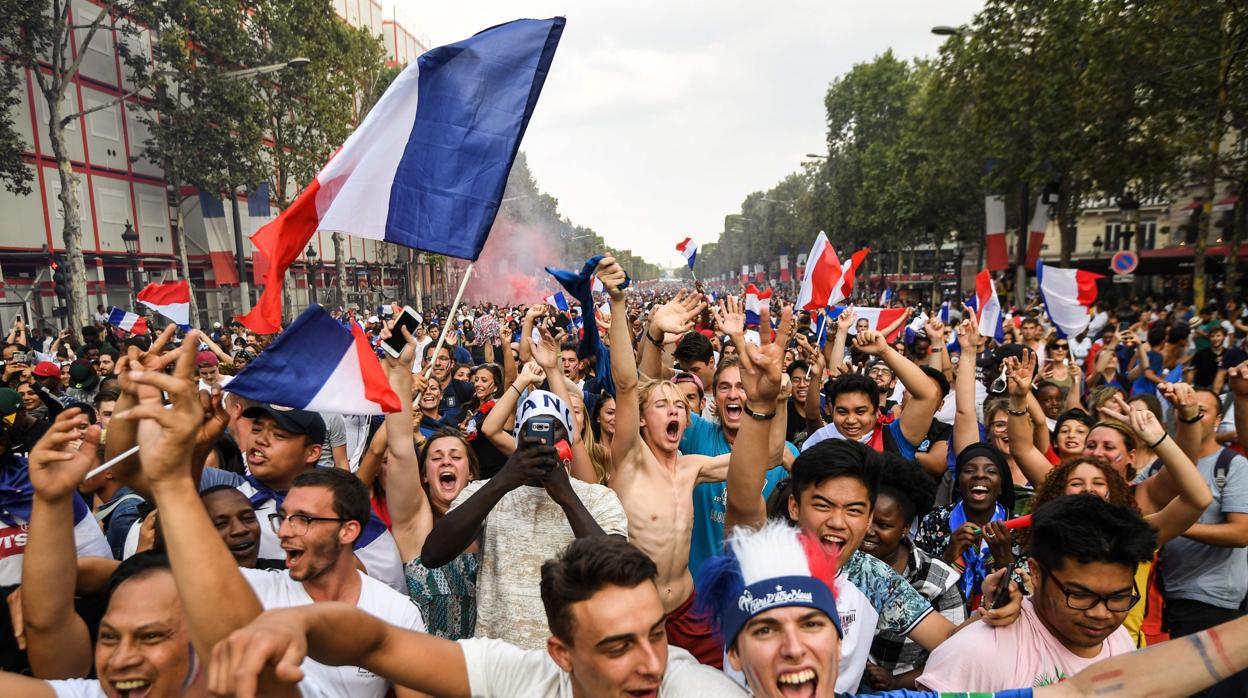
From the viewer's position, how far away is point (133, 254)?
A: 840 inches

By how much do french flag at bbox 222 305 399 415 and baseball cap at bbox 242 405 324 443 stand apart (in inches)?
14.2

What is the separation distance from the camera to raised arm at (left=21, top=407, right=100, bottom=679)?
6.53 ft

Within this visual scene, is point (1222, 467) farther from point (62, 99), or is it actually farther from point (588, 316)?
point (62, 99)

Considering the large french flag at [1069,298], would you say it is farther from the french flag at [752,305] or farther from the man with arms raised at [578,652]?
the man with arms raised at [578,652]

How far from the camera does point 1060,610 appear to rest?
229 centimetres

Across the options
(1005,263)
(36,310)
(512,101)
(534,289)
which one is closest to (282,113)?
(36,310)

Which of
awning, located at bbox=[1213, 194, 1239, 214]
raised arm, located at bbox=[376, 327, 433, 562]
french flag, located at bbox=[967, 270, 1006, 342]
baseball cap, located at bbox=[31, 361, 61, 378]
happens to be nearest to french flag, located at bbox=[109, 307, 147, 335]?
baseball cap, located at bbox=[31, 361, 61, 378]

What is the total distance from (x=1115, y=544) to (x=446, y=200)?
3443 mm

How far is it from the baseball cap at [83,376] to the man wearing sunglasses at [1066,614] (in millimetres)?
9807

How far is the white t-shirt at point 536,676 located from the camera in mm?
1992

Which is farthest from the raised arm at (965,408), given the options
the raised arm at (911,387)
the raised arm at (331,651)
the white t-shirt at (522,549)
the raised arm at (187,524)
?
the raised arm at (187,524)

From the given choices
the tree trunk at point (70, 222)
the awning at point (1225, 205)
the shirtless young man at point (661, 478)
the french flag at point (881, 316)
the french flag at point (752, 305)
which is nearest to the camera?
the shirtless young man at point (661, 478)

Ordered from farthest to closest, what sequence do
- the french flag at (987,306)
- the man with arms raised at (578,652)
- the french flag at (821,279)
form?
the french flag at (987,306) → the french flag at (821,279) → the man with arms raised at (578,652)

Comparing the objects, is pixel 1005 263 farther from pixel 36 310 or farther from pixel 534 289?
pixel 534 289
